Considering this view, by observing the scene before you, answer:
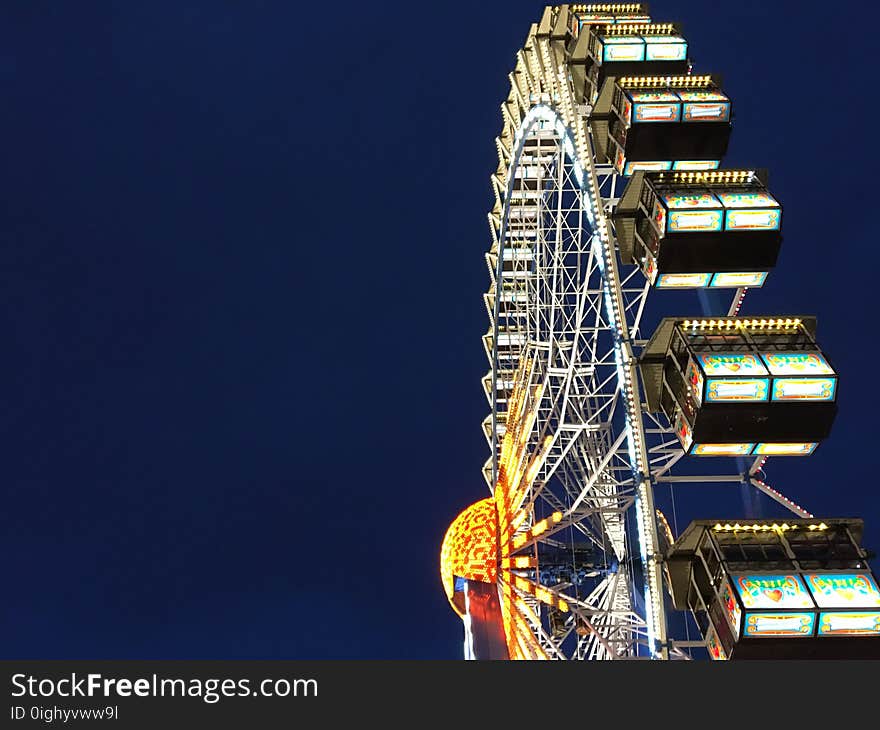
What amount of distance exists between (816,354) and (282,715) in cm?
1108

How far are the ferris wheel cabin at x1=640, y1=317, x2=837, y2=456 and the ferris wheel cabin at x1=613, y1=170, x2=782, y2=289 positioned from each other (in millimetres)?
1752

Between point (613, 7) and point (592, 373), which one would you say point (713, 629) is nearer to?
point (592, 373)

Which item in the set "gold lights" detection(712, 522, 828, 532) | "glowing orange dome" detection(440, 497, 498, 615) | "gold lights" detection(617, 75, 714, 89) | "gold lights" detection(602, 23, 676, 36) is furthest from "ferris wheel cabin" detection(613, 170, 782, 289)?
"glowing orange dome" detection(440, 497, 498, 615)

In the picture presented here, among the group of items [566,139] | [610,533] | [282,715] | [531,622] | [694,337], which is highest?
[566,139]

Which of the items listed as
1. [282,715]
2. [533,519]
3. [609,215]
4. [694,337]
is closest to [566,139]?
[609,215]

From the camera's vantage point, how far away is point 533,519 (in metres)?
25.4

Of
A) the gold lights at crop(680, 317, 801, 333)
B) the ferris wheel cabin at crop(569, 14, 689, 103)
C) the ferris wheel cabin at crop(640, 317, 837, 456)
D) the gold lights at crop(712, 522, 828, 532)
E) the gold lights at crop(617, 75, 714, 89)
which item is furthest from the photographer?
the ferris wheel cabin at crop(569, 14, 689, 103)

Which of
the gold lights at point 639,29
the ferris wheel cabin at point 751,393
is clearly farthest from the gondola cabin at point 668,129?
the ferris wheel cabin at point 751,393

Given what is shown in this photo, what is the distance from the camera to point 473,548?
27.1 metres

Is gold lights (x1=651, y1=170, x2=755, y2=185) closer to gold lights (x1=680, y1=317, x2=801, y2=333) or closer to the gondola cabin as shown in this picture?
the gondola cabin

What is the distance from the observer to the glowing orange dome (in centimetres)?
Answer: 2659

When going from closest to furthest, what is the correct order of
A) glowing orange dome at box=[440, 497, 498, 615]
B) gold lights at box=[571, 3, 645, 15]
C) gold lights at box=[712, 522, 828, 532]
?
gold lights at box=[712, 522, 828, 532] → gold lights at box=[571, 3, 645, 15] → glowing orange dome at box=[440, 497, 498, 615]

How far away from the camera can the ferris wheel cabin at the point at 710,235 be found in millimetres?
18266

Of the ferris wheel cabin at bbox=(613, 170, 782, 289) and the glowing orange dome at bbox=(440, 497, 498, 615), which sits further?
the glowing orange dome at bbox=(440, 497, 498, 615)
